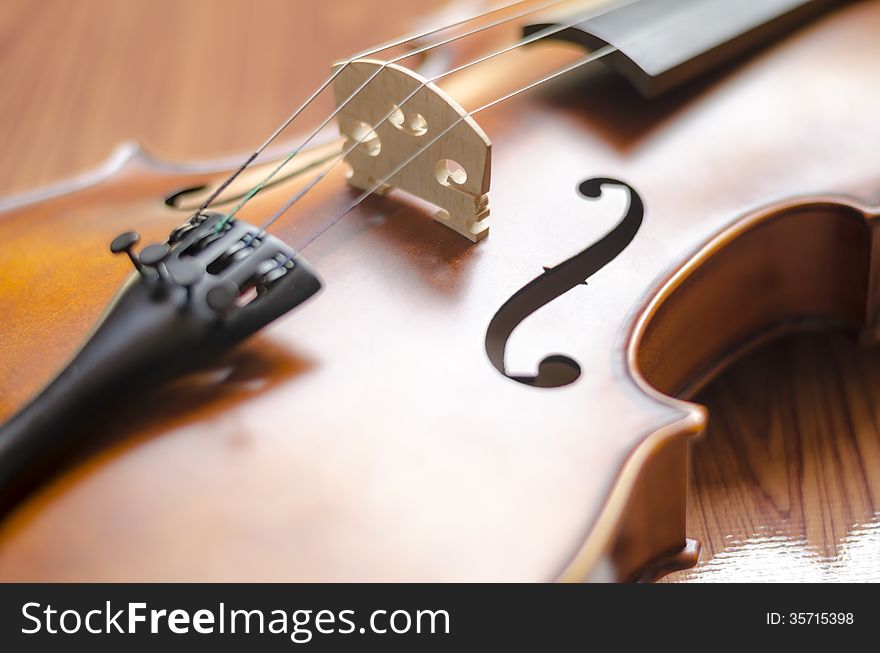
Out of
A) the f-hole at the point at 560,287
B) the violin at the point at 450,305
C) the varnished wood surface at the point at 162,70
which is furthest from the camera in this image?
the varnished wood surface at the point at 162,70

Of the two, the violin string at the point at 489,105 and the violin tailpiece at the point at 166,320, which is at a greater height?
the violin string at the point at 489,105

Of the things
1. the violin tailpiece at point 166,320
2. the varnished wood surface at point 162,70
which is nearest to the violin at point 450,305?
the violin tailpiece at point 166,320

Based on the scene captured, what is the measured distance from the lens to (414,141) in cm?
83

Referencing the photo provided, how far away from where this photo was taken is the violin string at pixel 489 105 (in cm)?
83

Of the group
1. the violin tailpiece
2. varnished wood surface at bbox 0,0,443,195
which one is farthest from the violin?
varnished wood surface at bbox 0,0,443,195

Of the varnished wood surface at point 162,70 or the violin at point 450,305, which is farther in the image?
the varnished wood surface at point 162,70

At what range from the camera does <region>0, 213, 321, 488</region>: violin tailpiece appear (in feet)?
2.14

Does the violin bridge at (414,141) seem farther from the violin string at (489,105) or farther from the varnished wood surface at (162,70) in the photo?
the varnished wood surface at (162,70)

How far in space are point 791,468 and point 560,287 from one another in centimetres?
31

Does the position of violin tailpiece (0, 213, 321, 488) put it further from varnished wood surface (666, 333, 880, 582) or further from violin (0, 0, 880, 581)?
varnished wood surface (666, 333, 880, 582)

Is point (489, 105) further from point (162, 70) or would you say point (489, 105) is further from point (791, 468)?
point (162, 70)

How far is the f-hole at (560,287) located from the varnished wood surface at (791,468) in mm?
223

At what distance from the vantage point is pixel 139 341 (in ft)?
2.23

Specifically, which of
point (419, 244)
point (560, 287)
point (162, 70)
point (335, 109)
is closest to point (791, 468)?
point (560, 287)
